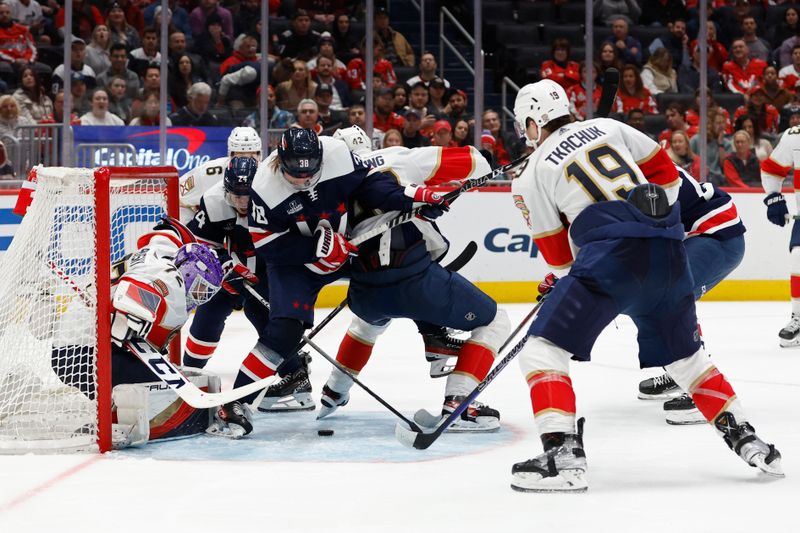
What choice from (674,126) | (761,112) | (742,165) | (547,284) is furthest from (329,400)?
(761,112)

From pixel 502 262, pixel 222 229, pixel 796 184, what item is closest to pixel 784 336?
pixel 796 184

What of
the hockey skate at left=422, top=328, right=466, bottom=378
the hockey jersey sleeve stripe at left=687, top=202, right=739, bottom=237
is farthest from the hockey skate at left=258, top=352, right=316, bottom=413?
the hockey jersey sleeve stripe at left=687, top=202, right=739, bottom=237

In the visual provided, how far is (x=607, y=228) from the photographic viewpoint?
269 cm

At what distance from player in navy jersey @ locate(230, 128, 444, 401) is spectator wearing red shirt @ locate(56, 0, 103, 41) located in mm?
3886

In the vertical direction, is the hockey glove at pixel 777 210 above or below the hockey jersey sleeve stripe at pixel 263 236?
above

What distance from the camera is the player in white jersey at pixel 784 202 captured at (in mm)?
5484

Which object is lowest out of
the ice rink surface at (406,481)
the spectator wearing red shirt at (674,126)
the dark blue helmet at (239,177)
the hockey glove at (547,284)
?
the ice rink surface at (406,481)

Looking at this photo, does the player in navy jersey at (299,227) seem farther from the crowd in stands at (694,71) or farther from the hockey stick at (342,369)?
the crowd in stands at (694,71)

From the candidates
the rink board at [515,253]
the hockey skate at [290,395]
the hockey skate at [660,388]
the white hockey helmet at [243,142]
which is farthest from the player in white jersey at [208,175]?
the rink board at [515,253]

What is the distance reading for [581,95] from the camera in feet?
24.7

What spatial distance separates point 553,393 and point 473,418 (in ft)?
2.93

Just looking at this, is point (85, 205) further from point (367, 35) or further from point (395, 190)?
point (367, 35)

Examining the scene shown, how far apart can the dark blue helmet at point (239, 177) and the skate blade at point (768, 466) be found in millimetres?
1852

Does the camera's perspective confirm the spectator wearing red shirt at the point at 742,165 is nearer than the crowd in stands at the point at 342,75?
No
